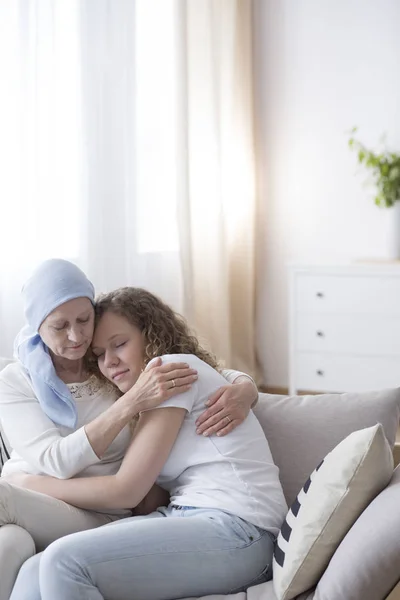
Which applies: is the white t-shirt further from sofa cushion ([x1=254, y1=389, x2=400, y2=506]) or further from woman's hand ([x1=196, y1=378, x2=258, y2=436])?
sofa cushion ([x1=254, y1=389, x2=400, y2=506])

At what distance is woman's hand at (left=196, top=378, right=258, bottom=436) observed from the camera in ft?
5.87

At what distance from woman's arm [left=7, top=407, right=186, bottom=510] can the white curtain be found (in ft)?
4.55

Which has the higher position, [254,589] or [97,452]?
[97,452]

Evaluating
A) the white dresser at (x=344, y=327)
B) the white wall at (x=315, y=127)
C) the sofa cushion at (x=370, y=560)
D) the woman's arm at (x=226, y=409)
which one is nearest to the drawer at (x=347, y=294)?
the white dresser at (x=344, y=327)

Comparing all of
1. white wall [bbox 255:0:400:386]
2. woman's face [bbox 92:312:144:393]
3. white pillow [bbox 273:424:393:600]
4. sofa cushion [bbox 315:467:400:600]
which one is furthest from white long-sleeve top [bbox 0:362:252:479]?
white wall [bbox 255:0:400:386]

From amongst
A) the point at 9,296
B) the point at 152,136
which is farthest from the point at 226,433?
the point at 152,136

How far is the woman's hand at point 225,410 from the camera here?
1.79 metres

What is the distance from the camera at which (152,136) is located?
4.05 m

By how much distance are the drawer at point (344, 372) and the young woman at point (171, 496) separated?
241cm

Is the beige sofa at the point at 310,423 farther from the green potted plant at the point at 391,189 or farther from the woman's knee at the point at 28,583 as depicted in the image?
the green potted plant at the point at 391,189

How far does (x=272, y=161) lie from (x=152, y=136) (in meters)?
1.16

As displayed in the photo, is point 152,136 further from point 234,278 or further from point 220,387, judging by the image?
point 220,387

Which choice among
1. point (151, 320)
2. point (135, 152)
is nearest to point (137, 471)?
point (151, 320)

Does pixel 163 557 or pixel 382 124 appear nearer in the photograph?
pixel 163 557
